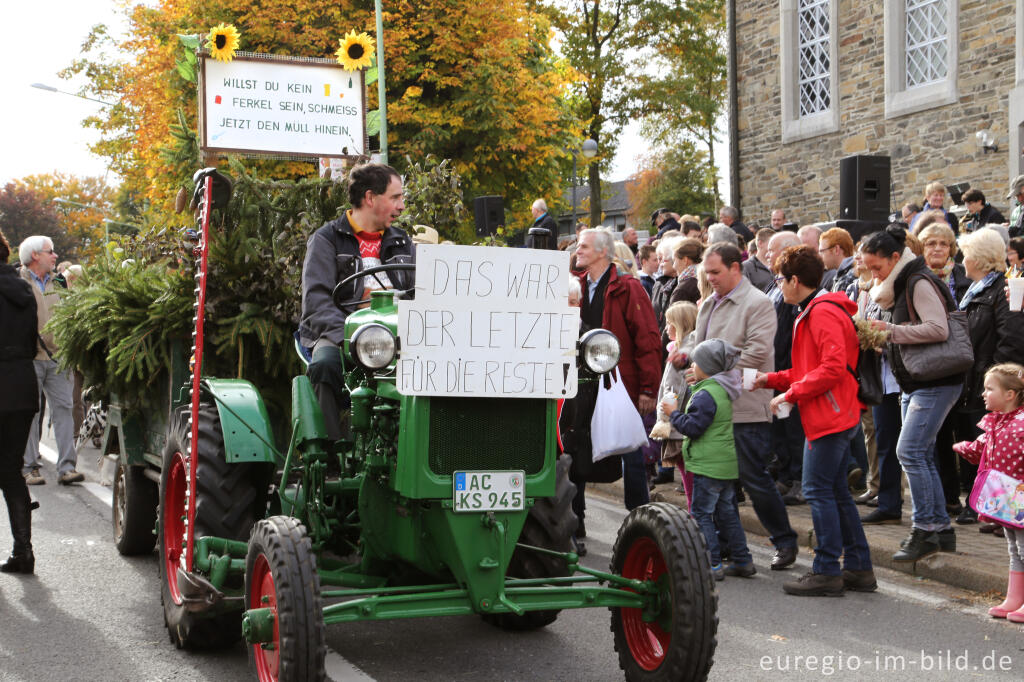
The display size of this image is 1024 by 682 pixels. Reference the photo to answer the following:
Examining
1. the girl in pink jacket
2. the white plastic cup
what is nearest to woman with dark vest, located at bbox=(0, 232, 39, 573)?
the girl in pink jacket

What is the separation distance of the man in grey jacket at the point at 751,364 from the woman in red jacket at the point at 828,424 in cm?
49

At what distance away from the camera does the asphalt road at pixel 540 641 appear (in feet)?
16.9

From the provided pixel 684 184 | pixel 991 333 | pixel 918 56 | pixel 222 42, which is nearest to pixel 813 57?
pixel 918 56

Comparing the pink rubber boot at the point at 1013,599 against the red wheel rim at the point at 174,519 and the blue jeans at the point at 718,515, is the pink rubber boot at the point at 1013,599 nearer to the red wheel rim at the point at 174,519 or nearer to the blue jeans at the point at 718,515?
the blue jeans at the point at 718,515

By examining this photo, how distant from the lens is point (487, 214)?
16.8m

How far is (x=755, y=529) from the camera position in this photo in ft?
28.3

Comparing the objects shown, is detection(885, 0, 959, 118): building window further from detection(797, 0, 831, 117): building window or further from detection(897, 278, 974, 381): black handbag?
detection(897, 278, 974, 381): black handbag

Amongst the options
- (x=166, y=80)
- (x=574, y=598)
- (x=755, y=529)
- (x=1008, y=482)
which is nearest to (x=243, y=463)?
(x=574, y=598)

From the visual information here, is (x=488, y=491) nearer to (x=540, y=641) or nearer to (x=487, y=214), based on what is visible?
(x=540, y=641)

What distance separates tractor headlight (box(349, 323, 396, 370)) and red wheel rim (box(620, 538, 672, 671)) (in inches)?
49.8

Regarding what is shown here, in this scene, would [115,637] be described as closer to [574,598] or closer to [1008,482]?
[574,598]

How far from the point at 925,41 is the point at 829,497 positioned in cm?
1488

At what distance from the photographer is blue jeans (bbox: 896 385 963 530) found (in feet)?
23.3

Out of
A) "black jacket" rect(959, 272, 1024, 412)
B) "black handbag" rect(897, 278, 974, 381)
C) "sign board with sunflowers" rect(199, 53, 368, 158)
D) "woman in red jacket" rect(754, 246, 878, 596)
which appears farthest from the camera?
"sign board with sunflowers" rect(199, 53, 368, 158)
